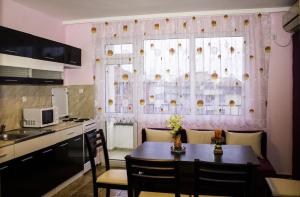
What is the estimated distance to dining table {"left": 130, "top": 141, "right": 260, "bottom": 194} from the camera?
8.52 feet

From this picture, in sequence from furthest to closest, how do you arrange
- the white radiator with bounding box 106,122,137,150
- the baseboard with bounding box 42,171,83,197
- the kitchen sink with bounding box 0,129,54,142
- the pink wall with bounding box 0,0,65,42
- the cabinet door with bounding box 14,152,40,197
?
the white radiator with bounding box 106,122,137,150, the pink wall with bounding box 0,0,65,42, the baseboard with bounding box 42,171,83,197, the kitchen sink with bounding box 0,129,54,142, the cabinet door with bounding box 14,152,40,197

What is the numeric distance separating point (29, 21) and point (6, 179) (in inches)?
96.9

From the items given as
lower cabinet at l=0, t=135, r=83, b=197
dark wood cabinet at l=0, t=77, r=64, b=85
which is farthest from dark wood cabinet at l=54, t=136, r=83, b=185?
dark wood cabinet at l=0, t=77, r=64, b=85

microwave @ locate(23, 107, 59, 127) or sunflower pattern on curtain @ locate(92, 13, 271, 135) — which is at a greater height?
sunflower pattern on curtain @ locate(92, 13, 271, 135)


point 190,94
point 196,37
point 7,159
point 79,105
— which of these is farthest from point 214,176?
point 79,105

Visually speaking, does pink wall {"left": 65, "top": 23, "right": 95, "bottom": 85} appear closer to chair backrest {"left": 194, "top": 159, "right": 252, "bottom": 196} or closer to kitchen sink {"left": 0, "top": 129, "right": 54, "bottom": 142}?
kitchen sink {"left": 0, "top": 129, "right": 54, "bottom": 142}

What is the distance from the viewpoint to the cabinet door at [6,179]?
8.66ft

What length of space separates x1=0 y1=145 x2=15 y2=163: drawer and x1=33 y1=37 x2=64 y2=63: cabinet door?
133 centimetres

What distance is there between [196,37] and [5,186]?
3410 mm

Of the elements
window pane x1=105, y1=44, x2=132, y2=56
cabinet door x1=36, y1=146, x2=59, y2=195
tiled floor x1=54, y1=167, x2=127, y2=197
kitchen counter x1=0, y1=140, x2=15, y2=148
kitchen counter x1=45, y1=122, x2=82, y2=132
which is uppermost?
window pane x1=105, y1=44, x2=132, y2=56

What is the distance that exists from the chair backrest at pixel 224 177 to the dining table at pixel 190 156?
505 mm

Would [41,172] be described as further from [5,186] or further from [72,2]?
[72,2]

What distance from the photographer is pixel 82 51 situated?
4898mm

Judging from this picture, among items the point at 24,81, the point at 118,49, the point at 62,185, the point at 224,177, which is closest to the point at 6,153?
the point at 24,81
